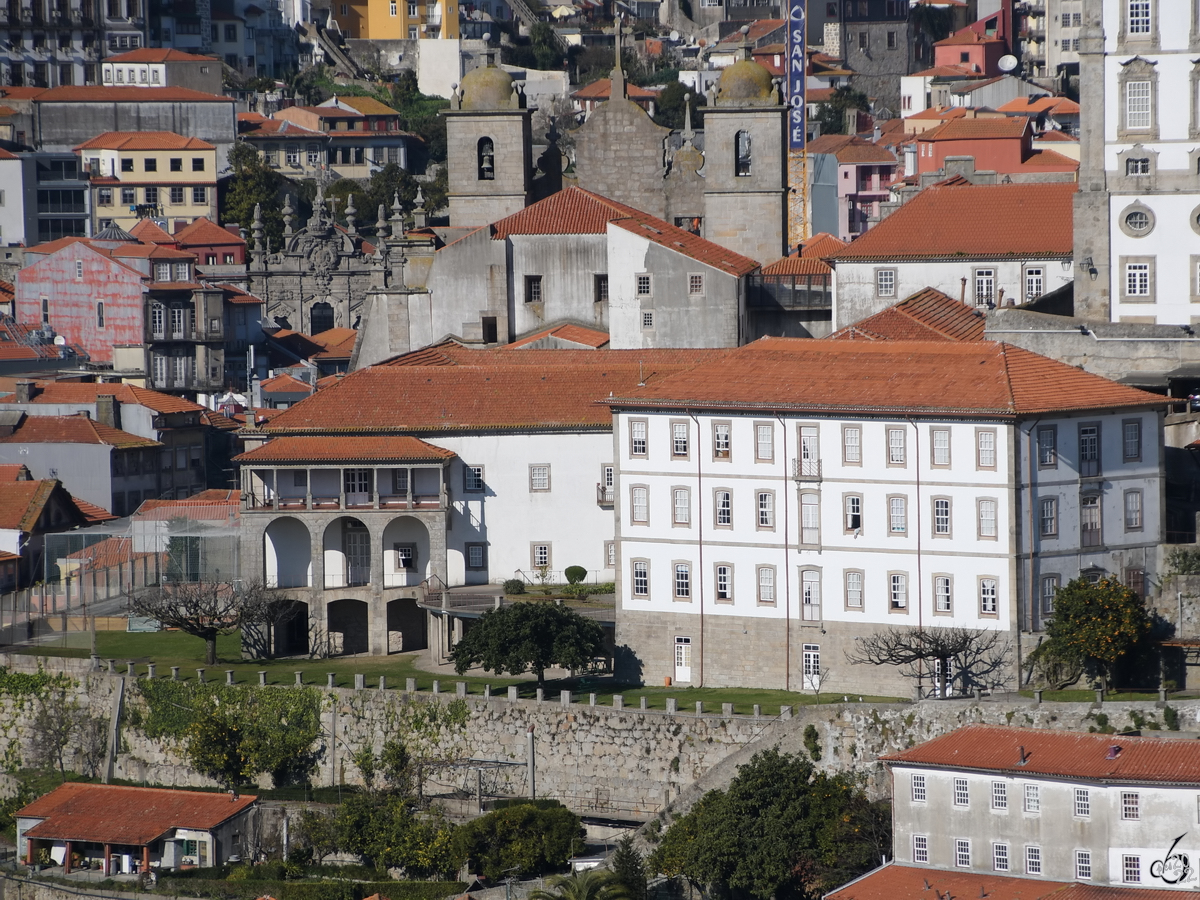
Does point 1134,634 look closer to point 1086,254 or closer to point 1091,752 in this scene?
point 1091,752

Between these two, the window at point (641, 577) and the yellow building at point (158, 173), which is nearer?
the window at point (641, 577)

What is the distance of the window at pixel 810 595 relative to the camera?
73875mm

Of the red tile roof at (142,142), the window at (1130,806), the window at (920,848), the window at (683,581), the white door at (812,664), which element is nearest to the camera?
the window at (1130,806)

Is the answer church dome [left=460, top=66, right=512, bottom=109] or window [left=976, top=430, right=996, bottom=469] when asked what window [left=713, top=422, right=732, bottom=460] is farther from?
church dome [left=460, top=66, right=512, bottom=109]

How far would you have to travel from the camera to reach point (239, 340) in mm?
135750

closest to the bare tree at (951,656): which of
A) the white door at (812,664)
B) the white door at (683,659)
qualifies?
the white door at (812,664)

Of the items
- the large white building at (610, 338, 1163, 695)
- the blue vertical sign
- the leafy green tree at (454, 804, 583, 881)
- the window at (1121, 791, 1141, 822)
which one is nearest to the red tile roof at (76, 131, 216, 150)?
the blue vertical sign

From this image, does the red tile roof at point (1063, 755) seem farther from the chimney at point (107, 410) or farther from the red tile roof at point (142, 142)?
the red tile roof at point (142, 142)

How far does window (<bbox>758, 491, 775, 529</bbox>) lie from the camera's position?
74.5 metres

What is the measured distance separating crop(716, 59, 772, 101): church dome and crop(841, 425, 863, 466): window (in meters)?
32.4

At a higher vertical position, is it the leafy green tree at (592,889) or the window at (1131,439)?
the window at (1131,439)

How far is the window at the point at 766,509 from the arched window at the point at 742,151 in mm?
31143

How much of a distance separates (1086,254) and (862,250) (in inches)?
361

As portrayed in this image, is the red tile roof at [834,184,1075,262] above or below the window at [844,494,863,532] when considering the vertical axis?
above
